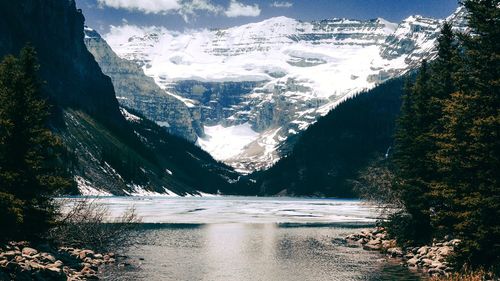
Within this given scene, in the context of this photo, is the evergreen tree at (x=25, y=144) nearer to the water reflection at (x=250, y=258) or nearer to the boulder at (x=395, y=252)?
the water reflection at (x=250, y=258)

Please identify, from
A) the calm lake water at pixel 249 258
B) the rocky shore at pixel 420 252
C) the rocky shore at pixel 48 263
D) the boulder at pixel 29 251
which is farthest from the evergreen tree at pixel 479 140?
the boulder at pixel 29 251

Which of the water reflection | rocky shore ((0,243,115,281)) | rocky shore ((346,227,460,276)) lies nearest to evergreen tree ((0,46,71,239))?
rocky shore ((0,243,115,281))

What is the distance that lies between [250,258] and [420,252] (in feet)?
56.3

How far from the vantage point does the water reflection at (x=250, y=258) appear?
4476 cm

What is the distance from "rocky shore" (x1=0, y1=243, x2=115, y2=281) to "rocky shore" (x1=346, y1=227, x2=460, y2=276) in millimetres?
27301

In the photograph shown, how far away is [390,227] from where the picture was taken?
212 feet

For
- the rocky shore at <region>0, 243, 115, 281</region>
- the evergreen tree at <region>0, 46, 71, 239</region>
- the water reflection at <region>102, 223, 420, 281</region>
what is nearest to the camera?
the rocky shore at <region>0, 243, 115, 281</region>

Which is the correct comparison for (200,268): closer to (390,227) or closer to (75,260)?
(75,260)

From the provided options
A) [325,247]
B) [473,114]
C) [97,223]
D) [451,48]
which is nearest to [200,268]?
[97,223]

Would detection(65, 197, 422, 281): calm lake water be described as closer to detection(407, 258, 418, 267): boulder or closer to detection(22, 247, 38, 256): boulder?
detection(407, 258, 418, 267): boulder

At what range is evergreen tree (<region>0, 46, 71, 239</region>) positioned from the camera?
38.8 m

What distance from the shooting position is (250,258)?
184 ft

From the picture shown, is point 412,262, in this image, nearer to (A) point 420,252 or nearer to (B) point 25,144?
(A) point 420,252

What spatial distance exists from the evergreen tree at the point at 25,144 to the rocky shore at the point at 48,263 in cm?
195
